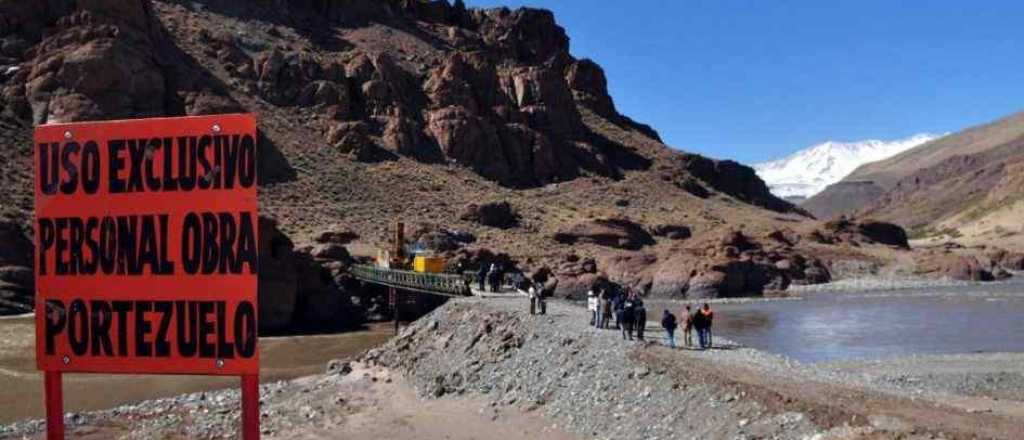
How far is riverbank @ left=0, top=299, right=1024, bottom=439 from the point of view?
1451 cm

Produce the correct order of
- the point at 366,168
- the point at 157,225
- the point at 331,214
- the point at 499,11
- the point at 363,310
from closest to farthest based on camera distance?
1. the point at 157,225
2. the point at 363,310
3. the point at 331,214
4. the point at 366,168
5. the point at 499,11

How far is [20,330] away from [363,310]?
53.9ft

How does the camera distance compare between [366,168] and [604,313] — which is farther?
[366,168]

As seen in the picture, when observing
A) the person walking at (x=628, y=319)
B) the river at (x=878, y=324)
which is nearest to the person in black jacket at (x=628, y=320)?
the person walking at (x=628, y=319)

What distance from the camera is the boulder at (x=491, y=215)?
80.1 meters

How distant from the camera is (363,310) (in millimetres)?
48969

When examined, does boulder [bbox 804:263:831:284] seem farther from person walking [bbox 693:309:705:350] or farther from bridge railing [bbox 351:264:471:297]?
person walking [bbox 693:309:705:350]

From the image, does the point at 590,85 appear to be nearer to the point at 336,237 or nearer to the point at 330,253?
the point at 336,237

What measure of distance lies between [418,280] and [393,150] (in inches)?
1996

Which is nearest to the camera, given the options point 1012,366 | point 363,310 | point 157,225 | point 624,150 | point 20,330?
point 157,225

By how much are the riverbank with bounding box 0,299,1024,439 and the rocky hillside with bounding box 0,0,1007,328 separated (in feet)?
62.6

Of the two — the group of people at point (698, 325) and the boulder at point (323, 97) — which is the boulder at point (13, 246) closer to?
the group of people at point (698, 325)

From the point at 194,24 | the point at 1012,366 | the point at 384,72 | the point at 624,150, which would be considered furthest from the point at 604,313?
the point at 624,150

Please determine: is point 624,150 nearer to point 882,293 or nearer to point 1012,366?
point 882,293
